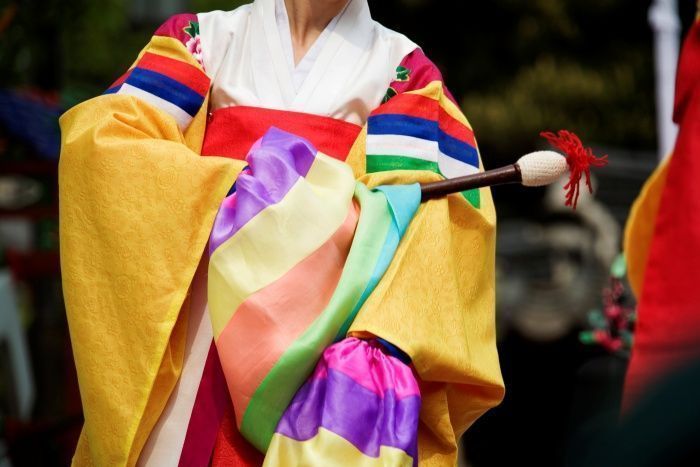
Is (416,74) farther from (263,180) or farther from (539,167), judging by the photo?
(263,180)

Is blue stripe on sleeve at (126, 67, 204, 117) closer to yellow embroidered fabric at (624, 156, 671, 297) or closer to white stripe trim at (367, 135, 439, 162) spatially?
white stripe trim at (367, 135, 439, 162)

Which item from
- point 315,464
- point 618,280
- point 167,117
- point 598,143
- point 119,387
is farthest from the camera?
point 598,143

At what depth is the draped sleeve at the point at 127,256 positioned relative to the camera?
208 centimetres

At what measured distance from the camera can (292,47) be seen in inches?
95.0

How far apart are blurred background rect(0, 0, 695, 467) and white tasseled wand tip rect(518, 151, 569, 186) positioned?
448 mm

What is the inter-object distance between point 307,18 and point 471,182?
559 mm

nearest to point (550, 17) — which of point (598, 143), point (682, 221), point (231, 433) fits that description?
point (598, 143)

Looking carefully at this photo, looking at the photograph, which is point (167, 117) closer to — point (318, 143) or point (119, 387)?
point (318, 143)

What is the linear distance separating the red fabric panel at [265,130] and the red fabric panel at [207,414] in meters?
0.44

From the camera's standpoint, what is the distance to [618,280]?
398 centimetres

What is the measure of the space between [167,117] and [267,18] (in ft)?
1.11

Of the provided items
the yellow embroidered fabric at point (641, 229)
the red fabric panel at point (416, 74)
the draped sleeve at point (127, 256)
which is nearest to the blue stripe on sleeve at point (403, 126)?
the red fabric panel at point (416, 74)

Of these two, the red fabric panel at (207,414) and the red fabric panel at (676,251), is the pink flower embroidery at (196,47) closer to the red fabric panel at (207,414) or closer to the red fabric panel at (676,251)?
the red fabric panel at (207,414)

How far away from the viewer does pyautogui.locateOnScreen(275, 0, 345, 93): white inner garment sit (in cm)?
238
